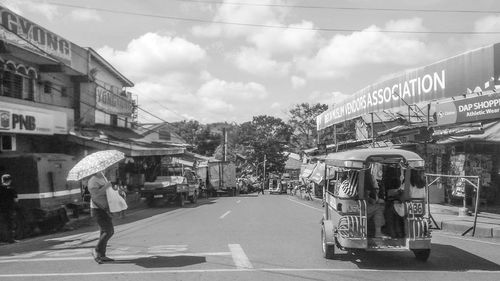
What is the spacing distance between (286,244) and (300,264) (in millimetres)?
2373

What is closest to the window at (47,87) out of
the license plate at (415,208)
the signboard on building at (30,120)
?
the signboard on building at (30,120)

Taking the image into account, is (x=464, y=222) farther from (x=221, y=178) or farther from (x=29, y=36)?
(x=221, y=178)

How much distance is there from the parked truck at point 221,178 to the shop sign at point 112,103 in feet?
37.6

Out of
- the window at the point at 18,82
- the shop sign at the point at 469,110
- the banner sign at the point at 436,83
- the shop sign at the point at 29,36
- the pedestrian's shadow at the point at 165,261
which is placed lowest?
the pedestrian's shadow at the point at 165,261

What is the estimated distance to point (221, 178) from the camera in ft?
148

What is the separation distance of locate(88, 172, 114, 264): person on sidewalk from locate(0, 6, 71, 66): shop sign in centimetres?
1169

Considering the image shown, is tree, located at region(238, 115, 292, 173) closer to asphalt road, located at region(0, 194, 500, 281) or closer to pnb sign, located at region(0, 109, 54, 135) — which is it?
pnb sign, located at region(0, 109, 54, 135)

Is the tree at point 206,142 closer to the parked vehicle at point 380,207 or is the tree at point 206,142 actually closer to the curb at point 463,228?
the curb at point 463,228

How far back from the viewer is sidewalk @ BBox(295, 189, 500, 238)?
1311cm

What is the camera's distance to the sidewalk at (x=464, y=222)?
1311 cm

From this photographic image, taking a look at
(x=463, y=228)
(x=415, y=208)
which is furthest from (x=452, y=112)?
(x=415, y=208)

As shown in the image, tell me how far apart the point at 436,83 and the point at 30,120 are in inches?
585

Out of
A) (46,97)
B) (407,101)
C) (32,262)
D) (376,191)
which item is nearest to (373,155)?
(376,191)

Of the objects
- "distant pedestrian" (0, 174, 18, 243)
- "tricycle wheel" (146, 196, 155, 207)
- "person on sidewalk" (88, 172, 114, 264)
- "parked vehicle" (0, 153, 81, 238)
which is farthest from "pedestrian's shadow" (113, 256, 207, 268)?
"tricycle wheel" (146, 196, 155, 207)
